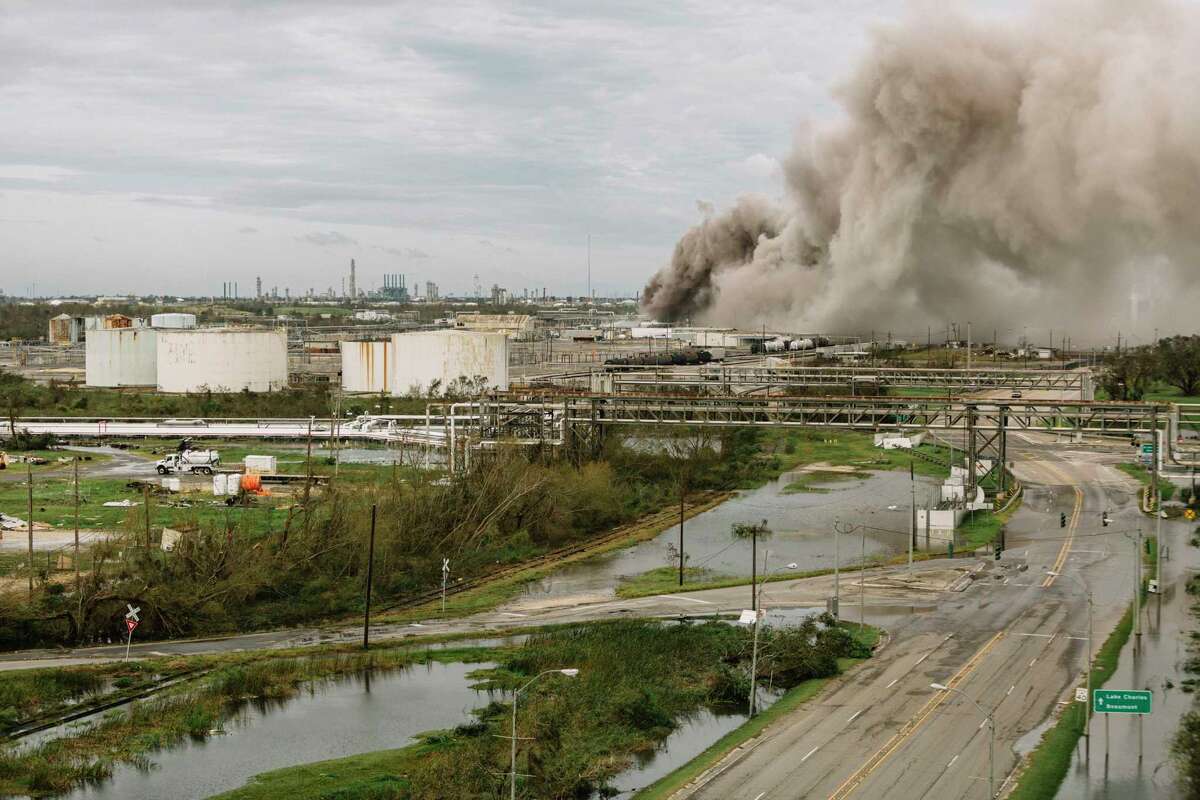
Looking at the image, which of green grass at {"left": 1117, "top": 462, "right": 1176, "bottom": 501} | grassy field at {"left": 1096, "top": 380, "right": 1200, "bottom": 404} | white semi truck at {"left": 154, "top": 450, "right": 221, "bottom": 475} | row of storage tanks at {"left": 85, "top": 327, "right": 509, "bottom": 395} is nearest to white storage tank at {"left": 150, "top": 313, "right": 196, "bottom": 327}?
row of storage tanks at {"left": 85, "top": 327, "right": 509, "bottom": 395}

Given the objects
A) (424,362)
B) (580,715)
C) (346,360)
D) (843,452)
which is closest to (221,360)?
(346,360)

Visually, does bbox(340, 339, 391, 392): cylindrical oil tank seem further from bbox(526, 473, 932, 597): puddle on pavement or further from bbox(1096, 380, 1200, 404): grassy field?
bbox(1096, 380, 1200, 404): grassy field

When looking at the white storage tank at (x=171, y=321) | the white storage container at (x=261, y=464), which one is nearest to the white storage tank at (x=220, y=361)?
the white storage tank at (x=171, y=321)

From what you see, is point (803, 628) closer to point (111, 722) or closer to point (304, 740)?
point (304, 740)

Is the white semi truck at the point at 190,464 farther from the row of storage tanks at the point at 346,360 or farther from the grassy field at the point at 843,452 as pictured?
the grassy field at the point at 843,452

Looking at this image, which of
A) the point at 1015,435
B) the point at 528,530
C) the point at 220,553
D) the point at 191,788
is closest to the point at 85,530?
the point at 220,553
